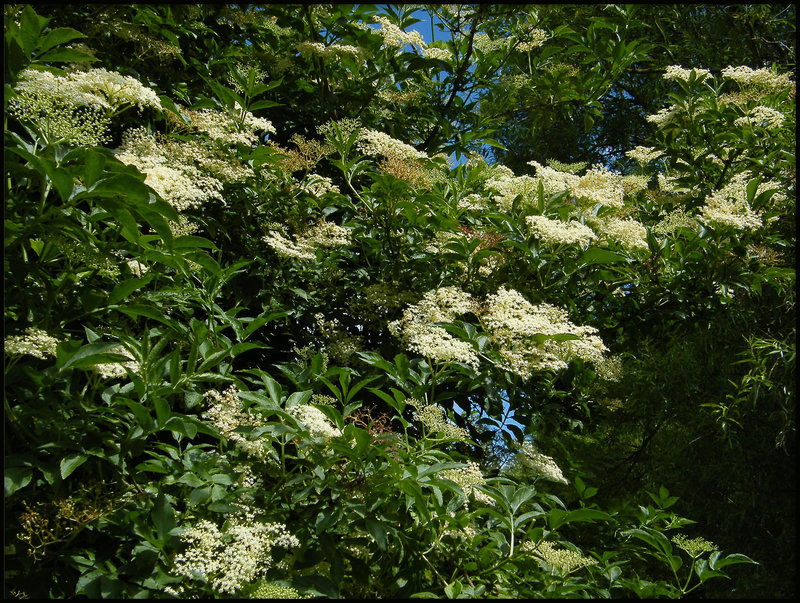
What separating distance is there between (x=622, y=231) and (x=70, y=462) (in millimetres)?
1970

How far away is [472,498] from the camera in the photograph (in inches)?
68.7

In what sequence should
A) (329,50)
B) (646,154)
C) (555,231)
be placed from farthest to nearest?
(646,154) < (329,50) < (555,231)

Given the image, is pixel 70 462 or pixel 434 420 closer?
pixel 70 462

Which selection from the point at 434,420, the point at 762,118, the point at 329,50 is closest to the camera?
the point at 434,420

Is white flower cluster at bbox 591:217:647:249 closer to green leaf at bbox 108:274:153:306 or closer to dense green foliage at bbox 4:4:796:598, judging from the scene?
dense green foliage at bbox 4:4:796:598

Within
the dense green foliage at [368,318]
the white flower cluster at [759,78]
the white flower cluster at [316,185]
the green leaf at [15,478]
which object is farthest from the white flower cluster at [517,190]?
the green leaf at [15,478]

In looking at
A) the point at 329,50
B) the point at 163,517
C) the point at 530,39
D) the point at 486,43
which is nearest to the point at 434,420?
the point at 163,517

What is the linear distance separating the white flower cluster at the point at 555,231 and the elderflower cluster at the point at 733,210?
54cm

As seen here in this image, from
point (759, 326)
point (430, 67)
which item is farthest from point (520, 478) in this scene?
point (430, 67)

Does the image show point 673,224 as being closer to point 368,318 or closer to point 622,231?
point 622,231

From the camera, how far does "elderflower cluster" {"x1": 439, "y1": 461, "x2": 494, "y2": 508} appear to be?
5.52 feet

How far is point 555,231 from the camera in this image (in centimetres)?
211

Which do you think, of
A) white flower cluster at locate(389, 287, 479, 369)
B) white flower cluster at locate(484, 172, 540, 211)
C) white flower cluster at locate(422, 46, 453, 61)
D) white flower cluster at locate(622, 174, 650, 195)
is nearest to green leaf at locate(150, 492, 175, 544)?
white flower cluster at locate(389, 287, 479, 369)

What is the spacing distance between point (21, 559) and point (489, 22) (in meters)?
3.15
